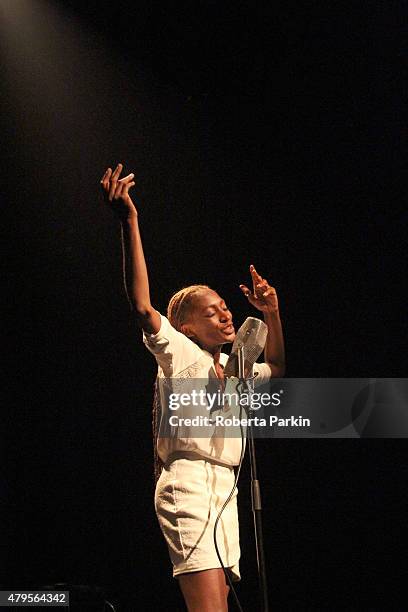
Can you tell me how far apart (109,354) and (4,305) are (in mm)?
500

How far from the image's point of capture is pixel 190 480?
1.94 m

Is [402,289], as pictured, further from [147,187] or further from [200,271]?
[147,187]

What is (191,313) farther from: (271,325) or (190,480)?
(190,480)

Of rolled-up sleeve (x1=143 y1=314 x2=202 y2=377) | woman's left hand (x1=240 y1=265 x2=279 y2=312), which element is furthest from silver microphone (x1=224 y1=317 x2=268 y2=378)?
woman's left hand (x1=240 y1=265 x2=279 y2=312)

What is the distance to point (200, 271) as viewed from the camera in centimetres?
308

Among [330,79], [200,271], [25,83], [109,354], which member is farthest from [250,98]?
[109,354]

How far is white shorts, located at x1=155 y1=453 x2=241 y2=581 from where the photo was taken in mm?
1880

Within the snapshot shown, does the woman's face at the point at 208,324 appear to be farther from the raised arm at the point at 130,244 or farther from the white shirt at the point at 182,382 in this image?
the raised arm at the point at 130,244

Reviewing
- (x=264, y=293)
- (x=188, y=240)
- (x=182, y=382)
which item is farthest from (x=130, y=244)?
(x=188, y=240)

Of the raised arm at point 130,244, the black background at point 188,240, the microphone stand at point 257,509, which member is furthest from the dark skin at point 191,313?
the black background at point 188,240

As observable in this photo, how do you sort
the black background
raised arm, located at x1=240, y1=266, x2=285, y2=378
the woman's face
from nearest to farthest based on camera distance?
the woman's face → raised arm, located at x1=240, y1=266, x2=285, y2=378 → the black background

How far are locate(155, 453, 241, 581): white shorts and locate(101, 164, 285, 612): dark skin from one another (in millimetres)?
39

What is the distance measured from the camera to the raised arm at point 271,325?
2.37 meters

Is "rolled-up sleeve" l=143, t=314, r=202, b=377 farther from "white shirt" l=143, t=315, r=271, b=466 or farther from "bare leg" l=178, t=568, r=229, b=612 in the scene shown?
"bare leg" l=178, t=568, r=229, b=612
